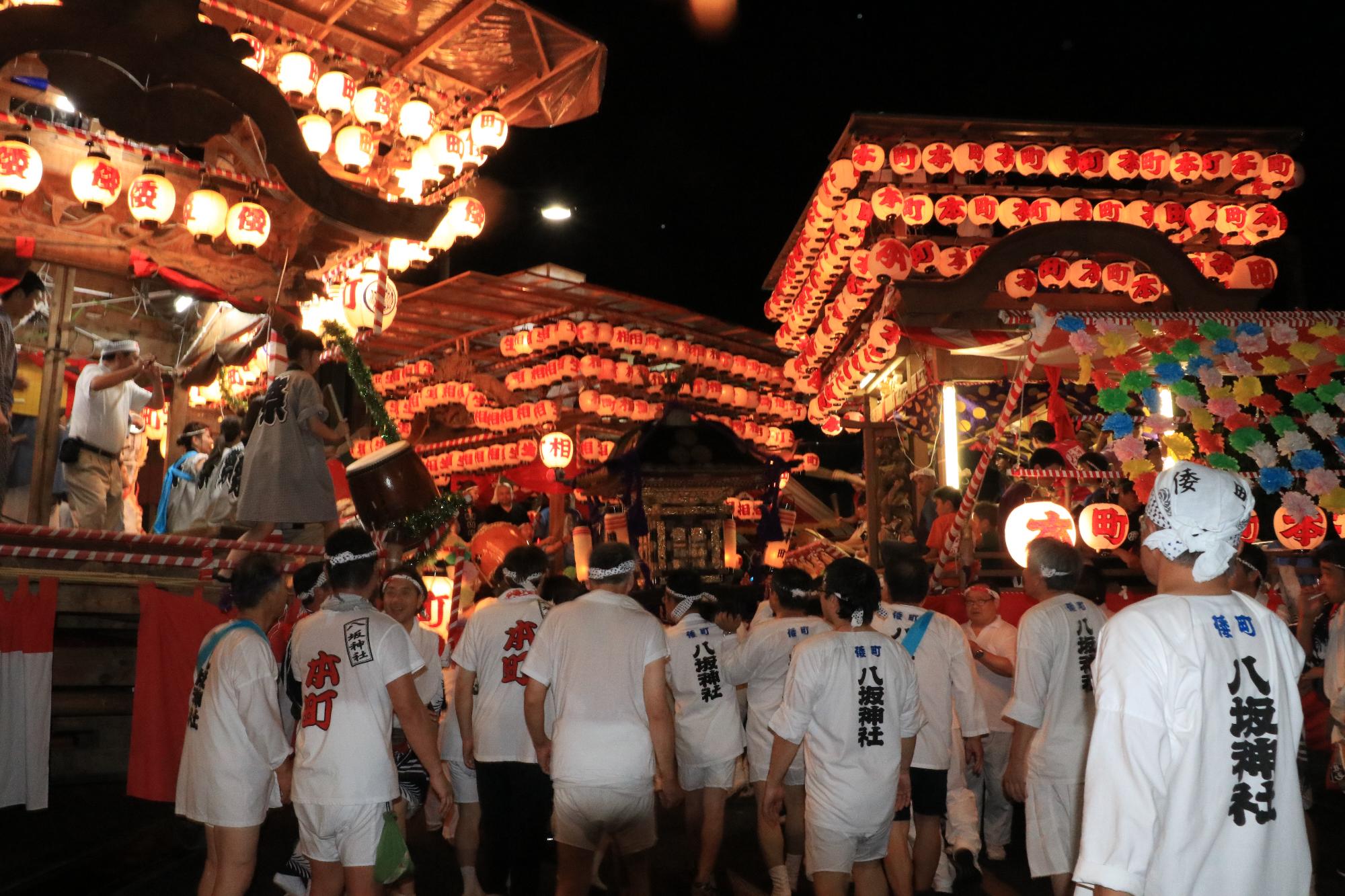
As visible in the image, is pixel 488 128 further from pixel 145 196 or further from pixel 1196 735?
pixel 1196 735

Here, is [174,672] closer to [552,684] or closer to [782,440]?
[552,684]

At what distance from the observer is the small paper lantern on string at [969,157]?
674 inches

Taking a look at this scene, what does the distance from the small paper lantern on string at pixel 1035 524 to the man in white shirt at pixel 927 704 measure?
395 centimetres

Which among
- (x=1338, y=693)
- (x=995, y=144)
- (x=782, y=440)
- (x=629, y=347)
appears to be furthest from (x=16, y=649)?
(x=782, y=440)

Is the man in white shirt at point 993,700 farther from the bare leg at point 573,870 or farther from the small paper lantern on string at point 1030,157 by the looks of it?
the small paper lantern on string at point 1030,157

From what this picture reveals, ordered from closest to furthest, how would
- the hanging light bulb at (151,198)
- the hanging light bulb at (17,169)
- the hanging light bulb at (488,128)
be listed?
1. the hanging light bulb at (17,169)
2. the hanging light bulb at (151,198)
3. the hanging light bulb at (488,128)

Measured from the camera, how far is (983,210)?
1722cm

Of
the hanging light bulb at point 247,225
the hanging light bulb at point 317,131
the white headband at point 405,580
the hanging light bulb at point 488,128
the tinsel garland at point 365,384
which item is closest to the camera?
the white headband at point 405,580

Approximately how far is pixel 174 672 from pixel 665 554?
27.2 feet

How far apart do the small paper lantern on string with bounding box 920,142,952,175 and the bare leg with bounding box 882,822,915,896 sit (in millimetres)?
12610

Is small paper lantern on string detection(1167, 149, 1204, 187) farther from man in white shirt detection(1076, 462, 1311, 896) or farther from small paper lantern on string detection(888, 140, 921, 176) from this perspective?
man in white shirt detection(1076, 462, 1311, 896)

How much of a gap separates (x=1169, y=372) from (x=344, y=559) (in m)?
7.27

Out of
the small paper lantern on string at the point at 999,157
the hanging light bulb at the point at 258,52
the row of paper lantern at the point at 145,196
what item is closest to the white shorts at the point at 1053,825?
the row of paper lantern at the point at 145,196

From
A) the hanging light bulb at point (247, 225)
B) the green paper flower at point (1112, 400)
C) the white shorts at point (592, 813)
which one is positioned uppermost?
the hanging light bulb at point (247, 225)
